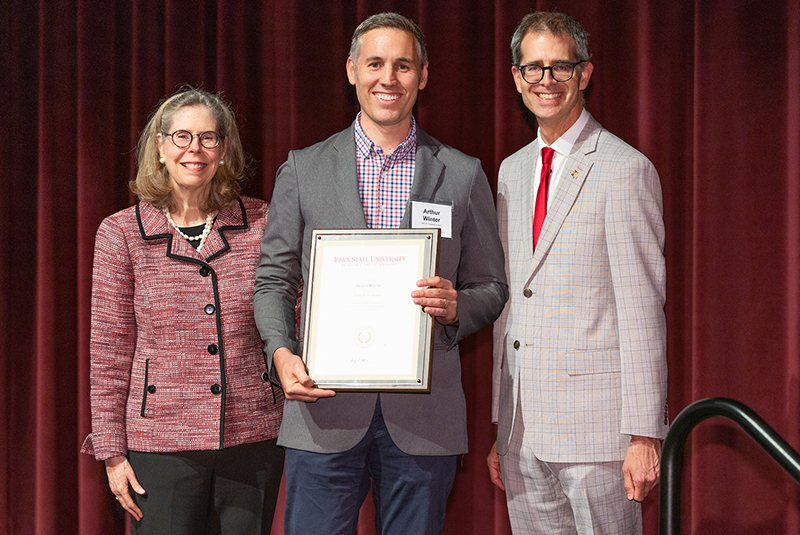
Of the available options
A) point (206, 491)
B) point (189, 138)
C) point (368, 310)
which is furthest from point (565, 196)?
point (206, 491)

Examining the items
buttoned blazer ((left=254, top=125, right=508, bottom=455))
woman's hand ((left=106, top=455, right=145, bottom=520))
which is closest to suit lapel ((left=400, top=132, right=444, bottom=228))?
buttoned blazer ((left=254, top=125, right=508, bottom=455))

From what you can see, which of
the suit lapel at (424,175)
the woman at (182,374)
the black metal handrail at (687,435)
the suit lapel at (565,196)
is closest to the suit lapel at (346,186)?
the suit lapel at (424,175)

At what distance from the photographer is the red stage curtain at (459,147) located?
2543 mm

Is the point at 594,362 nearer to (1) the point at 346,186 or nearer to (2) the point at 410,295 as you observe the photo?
(2) the point at 410,295

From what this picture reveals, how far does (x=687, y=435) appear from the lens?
1.26 m

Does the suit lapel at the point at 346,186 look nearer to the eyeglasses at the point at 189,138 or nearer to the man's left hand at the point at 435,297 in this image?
the man's left hand at the point at 435,297

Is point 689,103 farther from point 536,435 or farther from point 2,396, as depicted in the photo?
point 2,396

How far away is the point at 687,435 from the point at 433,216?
34.0 inches

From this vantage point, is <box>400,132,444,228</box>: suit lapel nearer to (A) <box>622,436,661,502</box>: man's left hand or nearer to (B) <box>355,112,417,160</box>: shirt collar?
(B) <box>355,112,417,160</box>: shirt collar

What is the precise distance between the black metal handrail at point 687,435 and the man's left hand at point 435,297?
628 mm

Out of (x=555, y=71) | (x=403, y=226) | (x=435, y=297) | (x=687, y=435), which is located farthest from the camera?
(x=555, y=71)

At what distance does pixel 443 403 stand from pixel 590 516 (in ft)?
1.85

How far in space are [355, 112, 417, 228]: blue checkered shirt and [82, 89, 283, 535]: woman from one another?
0.46m

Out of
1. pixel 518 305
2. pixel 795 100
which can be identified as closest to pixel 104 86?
pixel 518 305
